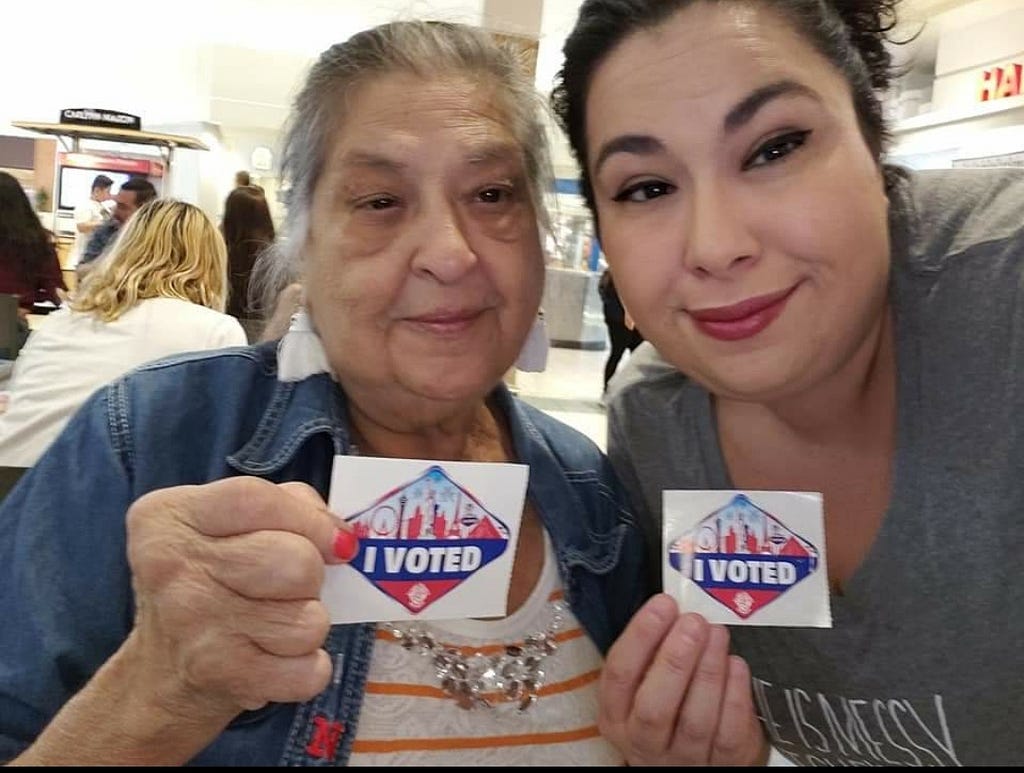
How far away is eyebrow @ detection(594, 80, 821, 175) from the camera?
0.97 m

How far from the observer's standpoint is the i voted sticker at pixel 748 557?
0.92 m

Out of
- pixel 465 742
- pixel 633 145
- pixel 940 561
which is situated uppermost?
pixel 633 145

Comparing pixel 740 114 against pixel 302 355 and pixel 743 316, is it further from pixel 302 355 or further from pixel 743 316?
pixel 302 355

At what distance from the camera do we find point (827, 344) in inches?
39.0

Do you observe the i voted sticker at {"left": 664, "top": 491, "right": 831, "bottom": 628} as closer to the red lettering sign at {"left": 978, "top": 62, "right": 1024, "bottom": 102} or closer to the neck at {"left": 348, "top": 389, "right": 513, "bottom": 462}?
the neck at {"left": 348, "top": 389, "right": 513, "bottom": 462}

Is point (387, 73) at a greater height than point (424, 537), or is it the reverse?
point (387, 73)

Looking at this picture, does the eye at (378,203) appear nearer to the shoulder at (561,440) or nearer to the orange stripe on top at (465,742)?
the shoulder at (561,440)

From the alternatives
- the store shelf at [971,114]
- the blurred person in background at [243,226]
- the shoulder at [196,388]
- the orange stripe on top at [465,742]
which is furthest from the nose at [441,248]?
the store shelf at [971,114]

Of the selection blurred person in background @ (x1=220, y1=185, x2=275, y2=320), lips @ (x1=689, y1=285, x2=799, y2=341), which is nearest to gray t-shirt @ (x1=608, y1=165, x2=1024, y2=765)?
lips @ (x1=689, y1=285, x2=799, y2=341)

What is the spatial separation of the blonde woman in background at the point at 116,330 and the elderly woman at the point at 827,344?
5.54 ft

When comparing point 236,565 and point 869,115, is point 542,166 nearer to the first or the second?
point 869,115

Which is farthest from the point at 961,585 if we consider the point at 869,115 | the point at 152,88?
the point at 152,88

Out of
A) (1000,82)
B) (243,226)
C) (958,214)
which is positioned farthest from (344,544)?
(1000,82)

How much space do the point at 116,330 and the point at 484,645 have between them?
1830 millimetres
